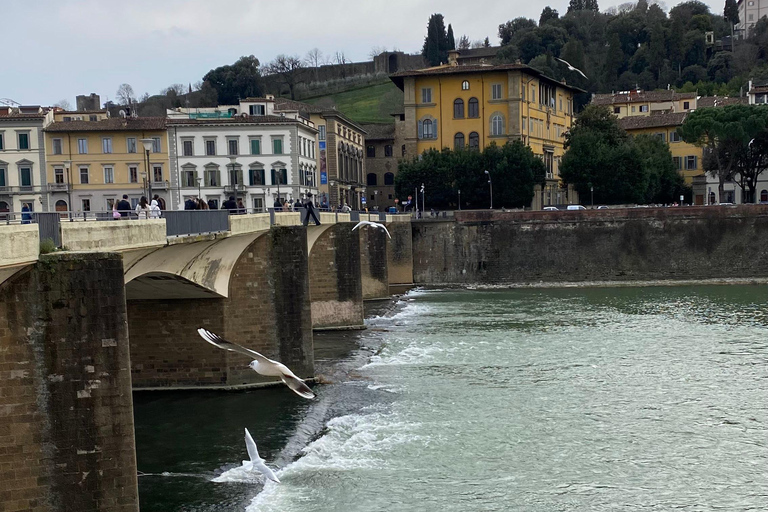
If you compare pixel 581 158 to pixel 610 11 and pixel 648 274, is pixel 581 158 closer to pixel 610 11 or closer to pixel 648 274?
pixel 648 274

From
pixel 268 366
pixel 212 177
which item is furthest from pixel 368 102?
pixel 268 366

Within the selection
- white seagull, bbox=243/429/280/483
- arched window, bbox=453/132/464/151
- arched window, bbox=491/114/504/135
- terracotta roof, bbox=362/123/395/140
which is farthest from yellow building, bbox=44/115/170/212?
white seagull, bbox=243/429/280/483

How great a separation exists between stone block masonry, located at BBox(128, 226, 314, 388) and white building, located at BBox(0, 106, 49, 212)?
2383 centimetres

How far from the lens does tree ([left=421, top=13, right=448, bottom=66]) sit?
121 meters

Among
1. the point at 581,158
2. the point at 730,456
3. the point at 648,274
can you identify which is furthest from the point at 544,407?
the point at 581,158

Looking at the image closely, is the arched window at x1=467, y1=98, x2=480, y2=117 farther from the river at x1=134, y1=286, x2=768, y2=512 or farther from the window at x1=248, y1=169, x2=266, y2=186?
the river at x1=134, y1=286, x2=768, y2=512

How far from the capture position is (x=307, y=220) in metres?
26.8

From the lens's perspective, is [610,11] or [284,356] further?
[610,11]

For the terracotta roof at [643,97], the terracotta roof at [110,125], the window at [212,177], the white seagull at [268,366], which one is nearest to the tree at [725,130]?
the terracotta roof at [643,97]

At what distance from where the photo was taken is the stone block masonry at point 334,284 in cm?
3488

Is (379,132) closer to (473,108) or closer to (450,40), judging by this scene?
(473,108)

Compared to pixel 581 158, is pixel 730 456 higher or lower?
lower

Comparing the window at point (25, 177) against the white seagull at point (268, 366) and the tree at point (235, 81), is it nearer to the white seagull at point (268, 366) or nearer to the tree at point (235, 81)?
the white seagull at point (268, 366)

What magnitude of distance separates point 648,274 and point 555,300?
10857 mm
